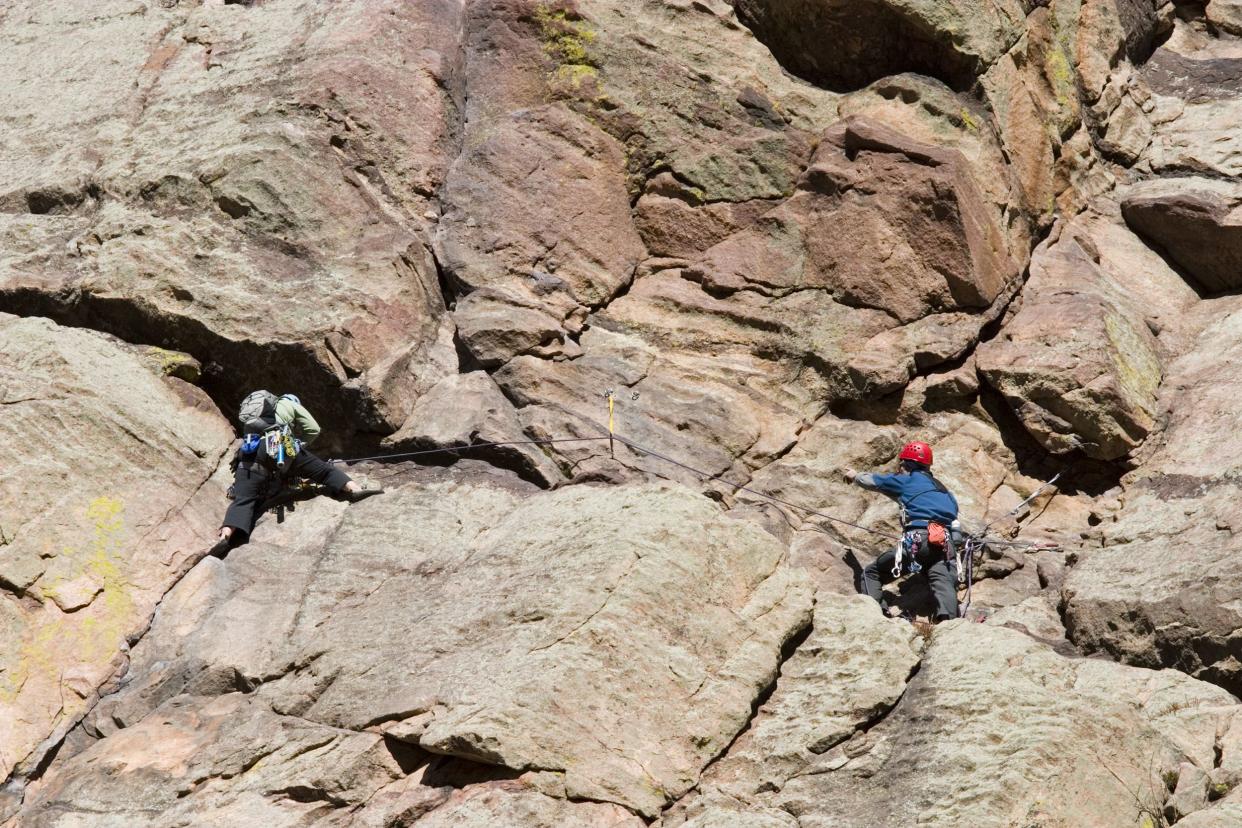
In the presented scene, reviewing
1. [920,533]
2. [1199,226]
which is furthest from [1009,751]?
[1199,226]

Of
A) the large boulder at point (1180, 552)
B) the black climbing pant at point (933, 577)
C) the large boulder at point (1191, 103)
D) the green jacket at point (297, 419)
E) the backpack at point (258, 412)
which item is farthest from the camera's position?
the large boulder at point (1191, 103)

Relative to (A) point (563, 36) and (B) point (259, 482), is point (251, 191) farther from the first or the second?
(A) point (563, 36)

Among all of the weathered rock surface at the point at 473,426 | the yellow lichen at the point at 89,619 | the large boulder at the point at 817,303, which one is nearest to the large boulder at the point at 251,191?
the weathered rock surface at the point at 473,426

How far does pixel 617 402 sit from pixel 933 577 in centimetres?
421

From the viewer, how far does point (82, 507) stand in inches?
561

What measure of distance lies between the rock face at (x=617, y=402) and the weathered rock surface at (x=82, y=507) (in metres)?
0.05

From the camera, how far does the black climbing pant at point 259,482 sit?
14.6 m

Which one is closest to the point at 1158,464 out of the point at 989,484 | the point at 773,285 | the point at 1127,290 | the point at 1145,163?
the point at 989,484

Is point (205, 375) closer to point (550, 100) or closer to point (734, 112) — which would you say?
point (550, 100)

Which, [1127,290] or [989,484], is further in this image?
[1127,290]

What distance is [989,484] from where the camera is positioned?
53.5ft

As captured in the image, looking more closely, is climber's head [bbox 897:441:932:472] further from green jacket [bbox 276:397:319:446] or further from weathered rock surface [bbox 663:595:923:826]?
green jacket [bbox 276:397:319:446]

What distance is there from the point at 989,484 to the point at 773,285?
373 cm

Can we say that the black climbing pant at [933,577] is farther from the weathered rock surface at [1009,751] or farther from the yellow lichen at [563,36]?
the yellow lichen at [563,36]
